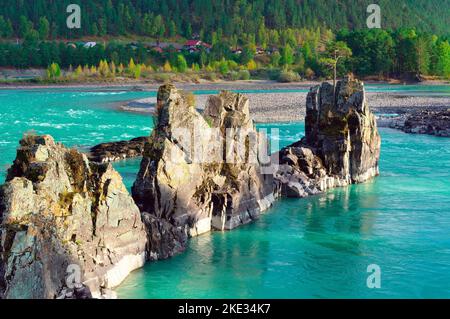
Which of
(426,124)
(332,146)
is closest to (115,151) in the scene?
(332,146)

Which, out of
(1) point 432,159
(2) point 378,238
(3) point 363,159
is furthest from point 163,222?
(1) point 432,159

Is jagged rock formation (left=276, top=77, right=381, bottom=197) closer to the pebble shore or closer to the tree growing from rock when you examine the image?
the tree growing from rock

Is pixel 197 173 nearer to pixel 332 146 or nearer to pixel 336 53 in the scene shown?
pixel 332 146

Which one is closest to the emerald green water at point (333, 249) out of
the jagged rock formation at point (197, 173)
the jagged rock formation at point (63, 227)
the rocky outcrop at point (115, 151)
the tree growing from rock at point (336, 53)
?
the jagged rock formation at point (197, 173)

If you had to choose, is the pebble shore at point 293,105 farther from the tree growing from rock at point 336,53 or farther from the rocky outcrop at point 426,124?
the rocky outcrop at point 426,124

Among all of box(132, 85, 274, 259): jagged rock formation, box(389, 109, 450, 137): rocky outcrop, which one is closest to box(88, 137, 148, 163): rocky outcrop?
box(132, 85, 274, 259): jagged rock formation
